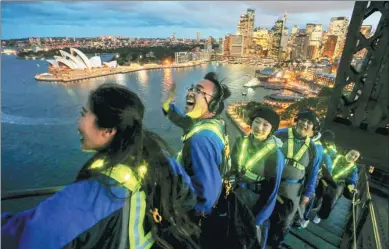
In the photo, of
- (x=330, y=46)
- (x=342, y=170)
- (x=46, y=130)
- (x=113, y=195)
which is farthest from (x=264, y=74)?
(x=113, y=195)

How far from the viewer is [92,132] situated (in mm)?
636

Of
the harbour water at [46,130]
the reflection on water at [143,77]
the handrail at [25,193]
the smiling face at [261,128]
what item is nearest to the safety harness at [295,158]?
the smiling face at [261,128]

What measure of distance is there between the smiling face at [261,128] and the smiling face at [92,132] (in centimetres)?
107

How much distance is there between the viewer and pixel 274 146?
1492mm

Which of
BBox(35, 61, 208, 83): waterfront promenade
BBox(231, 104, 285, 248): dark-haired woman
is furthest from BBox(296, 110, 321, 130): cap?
BBox(35, 61, 208, 83): waterfront promenade

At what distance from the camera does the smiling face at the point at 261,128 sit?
1503 millimetres

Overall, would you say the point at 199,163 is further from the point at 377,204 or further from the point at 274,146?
the point at 377,204

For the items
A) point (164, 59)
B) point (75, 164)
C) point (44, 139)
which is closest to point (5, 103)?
point (44, 139)

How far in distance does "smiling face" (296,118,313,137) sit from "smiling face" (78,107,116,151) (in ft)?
4.91

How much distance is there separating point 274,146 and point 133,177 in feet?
3.58

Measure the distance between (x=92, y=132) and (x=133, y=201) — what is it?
210 mm

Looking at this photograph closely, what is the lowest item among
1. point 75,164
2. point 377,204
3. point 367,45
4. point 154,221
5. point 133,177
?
point 75,164

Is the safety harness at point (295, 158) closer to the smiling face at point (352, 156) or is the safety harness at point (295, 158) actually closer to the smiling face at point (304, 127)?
the smiling face at point (304, 127)

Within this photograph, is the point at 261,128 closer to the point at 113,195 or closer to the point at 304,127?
the point at 304,127
